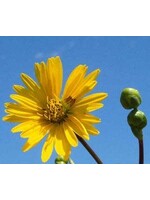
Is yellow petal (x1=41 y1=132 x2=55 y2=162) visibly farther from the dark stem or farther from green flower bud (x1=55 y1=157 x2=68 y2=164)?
the dark stem

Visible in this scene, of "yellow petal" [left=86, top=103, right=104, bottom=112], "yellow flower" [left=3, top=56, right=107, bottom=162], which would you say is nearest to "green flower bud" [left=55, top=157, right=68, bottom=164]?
"yellow flower" [left=3, top=56, right=107, bottom=162]

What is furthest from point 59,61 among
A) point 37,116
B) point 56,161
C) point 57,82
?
point 56,161

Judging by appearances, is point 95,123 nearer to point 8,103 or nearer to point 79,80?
point 79,80

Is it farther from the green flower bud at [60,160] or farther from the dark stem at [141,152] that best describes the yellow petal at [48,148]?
the dark stem at [141,152]

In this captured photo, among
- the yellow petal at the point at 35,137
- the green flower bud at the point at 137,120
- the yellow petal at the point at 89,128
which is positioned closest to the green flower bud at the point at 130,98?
the green flower bud at the point at 137,120

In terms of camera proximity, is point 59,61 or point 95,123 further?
point 59,61

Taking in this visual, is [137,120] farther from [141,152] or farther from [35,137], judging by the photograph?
[35,137]
